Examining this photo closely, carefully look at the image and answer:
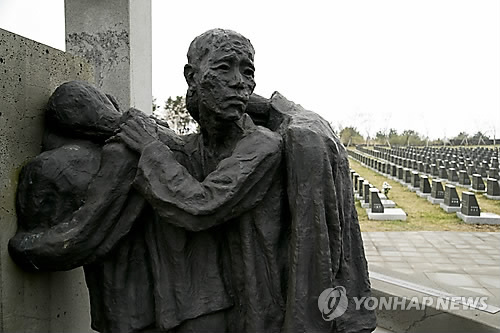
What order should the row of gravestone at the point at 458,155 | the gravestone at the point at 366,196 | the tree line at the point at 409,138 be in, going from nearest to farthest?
the gravestone at the point at 366,196
the row of gravestone at the point at 458,155
the tree line at the point at 409,138

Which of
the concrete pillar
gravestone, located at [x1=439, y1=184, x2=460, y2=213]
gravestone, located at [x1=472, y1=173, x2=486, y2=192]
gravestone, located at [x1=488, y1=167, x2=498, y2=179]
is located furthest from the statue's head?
gravestone, located at [x1=488, y1=167, x2=498, y2=179]

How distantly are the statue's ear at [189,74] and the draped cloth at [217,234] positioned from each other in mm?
272

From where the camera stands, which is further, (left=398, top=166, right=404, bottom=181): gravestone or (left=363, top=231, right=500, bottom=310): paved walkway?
(left=398, top=166, right=404, bottom=181): gravestone

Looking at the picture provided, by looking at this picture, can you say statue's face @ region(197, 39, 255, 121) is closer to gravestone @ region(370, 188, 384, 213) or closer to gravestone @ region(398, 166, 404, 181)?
gravestone @ region(370, 188, 384, 213)

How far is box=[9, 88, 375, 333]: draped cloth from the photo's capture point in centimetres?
168

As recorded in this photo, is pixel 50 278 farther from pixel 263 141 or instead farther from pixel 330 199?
pixel 330 199

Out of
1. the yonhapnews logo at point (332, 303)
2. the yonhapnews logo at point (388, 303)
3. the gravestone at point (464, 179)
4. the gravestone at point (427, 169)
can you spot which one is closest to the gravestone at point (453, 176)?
the gravestone at point (464, 179)

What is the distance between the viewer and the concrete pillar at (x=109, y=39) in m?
3.16

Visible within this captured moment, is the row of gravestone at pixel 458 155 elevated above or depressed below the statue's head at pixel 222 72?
below

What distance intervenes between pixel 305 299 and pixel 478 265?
17.0ft

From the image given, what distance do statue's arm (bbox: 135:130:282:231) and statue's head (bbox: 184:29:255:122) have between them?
16 cm

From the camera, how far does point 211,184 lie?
1694mm

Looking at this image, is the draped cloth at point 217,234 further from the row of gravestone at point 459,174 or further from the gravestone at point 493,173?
the gravestone at point 493,173

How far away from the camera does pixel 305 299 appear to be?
1.68 metres
